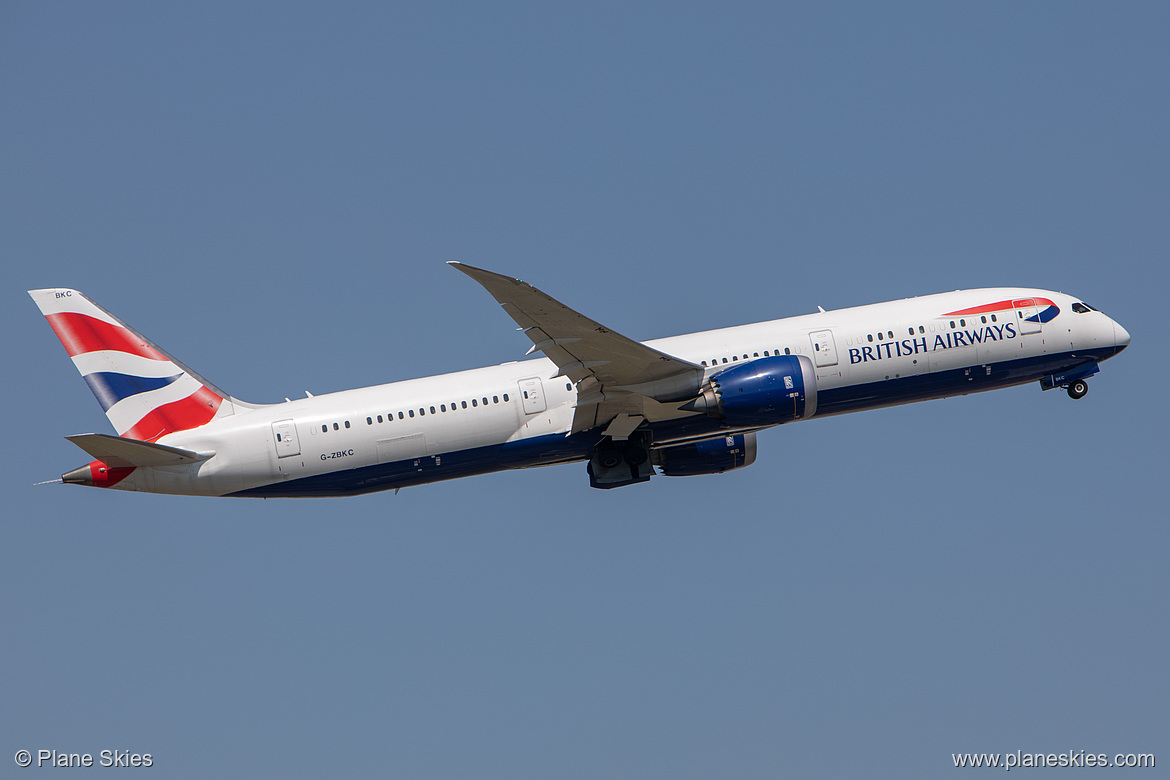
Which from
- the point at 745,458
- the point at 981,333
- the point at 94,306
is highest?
the point at 94,306

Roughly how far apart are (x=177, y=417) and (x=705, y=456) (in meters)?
17.6

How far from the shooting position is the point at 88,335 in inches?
1516

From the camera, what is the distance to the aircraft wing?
33625 mm

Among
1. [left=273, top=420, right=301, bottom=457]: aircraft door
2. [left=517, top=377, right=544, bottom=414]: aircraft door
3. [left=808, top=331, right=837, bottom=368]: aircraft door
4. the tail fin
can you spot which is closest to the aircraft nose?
[left=808, top=331, right=837, bottom=368]: aircraft door

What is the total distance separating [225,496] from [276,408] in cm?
318

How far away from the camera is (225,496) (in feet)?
121

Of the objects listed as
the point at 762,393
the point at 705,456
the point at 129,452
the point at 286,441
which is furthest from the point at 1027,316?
the point at 129,452

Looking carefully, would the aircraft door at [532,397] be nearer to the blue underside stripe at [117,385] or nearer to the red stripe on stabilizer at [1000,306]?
the blue underside stripe at [117,385]

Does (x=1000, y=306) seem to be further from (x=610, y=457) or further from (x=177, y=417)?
(x=177, y=417)

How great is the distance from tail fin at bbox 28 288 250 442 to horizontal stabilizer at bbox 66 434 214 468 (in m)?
1.72

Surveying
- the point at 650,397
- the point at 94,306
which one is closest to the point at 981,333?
the point at 650,397

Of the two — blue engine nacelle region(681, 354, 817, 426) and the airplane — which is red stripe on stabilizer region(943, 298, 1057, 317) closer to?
Answer: the airplane

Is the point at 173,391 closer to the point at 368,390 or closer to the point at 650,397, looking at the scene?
the point at 368,390

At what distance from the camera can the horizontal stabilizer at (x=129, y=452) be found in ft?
111
